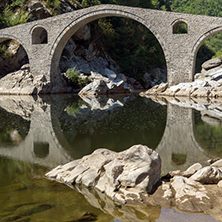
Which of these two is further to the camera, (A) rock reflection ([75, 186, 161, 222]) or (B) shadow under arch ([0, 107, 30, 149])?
(B) shadow under arch ([0, 107, 30, 149])

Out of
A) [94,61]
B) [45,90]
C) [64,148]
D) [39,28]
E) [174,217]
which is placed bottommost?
[174,217]

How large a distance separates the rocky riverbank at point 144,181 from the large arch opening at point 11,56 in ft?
63.5

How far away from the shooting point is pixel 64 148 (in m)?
5.88

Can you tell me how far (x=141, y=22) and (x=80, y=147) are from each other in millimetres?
14855

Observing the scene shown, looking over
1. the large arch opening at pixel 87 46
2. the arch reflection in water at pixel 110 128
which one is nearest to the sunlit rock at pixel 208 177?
the arch reflection in water at pixel 110 128

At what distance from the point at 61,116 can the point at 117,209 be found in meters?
7.15

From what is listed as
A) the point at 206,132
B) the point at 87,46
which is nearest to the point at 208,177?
the point at 206,132

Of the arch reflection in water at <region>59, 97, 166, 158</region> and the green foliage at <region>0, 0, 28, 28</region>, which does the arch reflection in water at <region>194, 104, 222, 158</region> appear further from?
the green foliage at <region>0, 0, 28, 28</region>

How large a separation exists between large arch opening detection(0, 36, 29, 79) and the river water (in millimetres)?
12542

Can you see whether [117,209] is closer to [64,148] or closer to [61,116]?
[64,148]

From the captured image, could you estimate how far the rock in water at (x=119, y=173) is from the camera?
350 centimetres

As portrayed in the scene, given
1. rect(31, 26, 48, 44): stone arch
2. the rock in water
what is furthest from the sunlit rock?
rect(31, 26, 48, 44): stone arch

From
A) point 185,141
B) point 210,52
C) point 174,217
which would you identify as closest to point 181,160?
point 185,141

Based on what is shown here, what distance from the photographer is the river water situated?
310 centimetres
